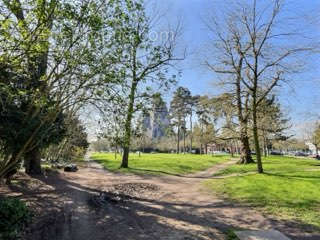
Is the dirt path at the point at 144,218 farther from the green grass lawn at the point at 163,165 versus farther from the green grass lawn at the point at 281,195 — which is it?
the green grass lawn at the point at 163,165

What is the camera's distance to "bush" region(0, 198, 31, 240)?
517 cm

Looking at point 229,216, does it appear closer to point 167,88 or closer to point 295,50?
point 167,88

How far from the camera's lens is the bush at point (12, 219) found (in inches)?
203

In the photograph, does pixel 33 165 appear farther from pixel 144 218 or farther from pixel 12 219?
pixel 144 218

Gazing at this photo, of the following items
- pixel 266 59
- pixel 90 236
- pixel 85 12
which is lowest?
pixel 90 236

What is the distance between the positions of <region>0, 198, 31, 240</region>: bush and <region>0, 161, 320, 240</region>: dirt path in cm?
31

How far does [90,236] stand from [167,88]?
4.53 m

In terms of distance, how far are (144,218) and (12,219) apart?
3370 mm

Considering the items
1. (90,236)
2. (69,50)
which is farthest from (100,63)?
(90,236)

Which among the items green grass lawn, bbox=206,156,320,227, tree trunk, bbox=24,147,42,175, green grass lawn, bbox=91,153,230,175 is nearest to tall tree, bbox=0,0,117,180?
green grass lawn, bbox=206,156,320,227

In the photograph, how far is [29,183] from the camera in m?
12.6

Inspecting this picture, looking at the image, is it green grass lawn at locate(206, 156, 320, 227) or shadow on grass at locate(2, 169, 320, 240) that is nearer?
shadow on grass at locate(2, 169, 320, 240)

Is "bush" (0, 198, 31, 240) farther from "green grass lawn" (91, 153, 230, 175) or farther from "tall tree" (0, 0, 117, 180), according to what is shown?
"green grass lawn" (91, 153, 230, 175)

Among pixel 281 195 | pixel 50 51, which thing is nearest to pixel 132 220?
pixel 50 51
